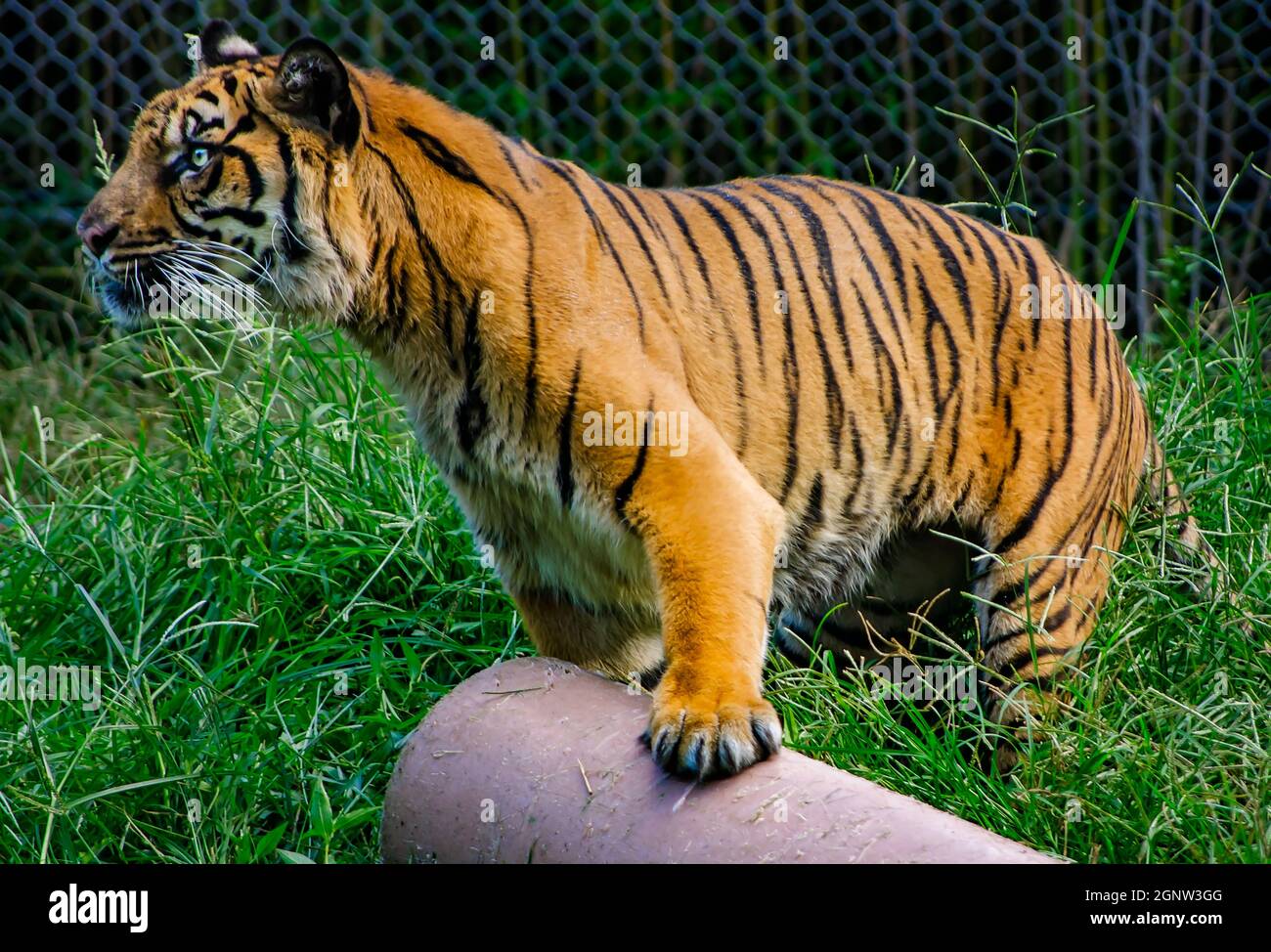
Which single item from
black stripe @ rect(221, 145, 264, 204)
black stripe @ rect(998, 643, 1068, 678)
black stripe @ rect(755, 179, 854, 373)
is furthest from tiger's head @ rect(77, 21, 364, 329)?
black stripe @ rect(998, 643, 1068, 678)

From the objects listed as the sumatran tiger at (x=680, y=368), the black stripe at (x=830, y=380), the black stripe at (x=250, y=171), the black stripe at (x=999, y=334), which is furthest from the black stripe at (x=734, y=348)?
the black stripe at (x=250, y=171)

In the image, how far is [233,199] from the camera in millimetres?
2758

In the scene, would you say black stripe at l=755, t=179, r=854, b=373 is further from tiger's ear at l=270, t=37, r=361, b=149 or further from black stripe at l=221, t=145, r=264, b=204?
black stripe at l=221, t=145, r=264, b=204

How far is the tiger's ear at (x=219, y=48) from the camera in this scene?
2969mm

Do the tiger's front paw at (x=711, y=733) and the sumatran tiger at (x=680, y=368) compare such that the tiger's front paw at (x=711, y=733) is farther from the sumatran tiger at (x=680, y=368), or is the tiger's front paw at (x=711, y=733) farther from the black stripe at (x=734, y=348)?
the black stripe at (x=734, y=348)

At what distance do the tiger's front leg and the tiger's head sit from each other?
66 centimetres

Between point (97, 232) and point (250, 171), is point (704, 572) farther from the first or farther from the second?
point (97, 232)

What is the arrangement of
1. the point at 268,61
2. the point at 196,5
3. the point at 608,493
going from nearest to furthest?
the point at 608,493 → the point at 268,61 → the point at 196,5

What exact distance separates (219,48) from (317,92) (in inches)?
15.4

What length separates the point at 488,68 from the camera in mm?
6457

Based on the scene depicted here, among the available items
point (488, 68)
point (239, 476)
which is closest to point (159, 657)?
point (239, 476)

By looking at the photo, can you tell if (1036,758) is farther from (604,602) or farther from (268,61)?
(268,61)

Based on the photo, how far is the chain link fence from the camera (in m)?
5.95

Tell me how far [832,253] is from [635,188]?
438mm
